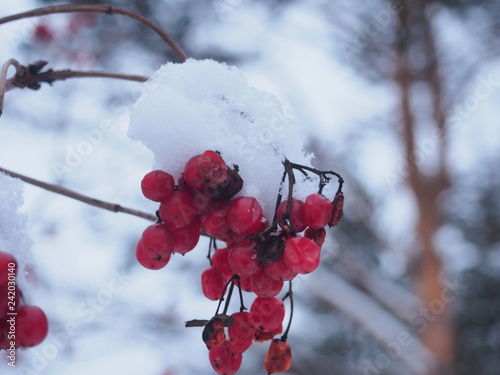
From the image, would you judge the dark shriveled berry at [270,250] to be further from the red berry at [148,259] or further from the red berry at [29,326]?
the red berry at [29,326]

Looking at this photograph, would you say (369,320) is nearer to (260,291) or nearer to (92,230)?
(92,230)

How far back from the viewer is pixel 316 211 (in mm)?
641

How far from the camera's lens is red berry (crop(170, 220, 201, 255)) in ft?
2.24

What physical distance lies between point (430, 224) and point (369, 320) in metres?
1.05

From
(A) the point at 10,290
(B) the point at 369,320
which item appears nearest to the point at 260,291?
(A) the point at 10,290

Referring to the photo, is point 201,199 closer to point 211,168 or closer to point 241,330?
point 211,168

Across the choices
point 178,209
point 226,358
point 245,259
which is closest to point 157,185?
point 178,209

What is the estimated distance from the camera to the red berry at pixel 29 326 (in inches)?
20.1

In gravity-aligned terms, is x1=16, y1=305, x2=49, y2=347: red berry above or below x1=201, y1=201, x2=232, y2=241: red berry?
below

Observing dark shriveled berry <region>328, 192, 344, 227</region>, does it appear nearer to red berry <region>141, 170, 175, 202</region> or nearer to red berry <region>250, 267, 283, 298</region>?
red berry <region>250, 267, 283, 298</region>

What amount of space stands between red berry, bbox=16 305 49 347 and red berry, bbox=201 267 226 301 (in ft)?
0.96

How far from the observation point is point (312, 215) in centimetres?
64

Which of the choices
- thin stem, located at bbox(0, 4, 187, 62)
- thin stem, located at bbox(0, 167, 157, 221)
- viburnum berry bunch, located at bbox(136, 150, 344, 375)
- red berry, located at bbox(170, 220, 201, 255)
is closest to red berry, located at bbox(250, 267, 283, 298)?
viburnum berry bunch, located at bbox(136, 150, 344, 375)

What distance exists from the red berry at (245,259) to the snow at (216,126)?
0.26ft
